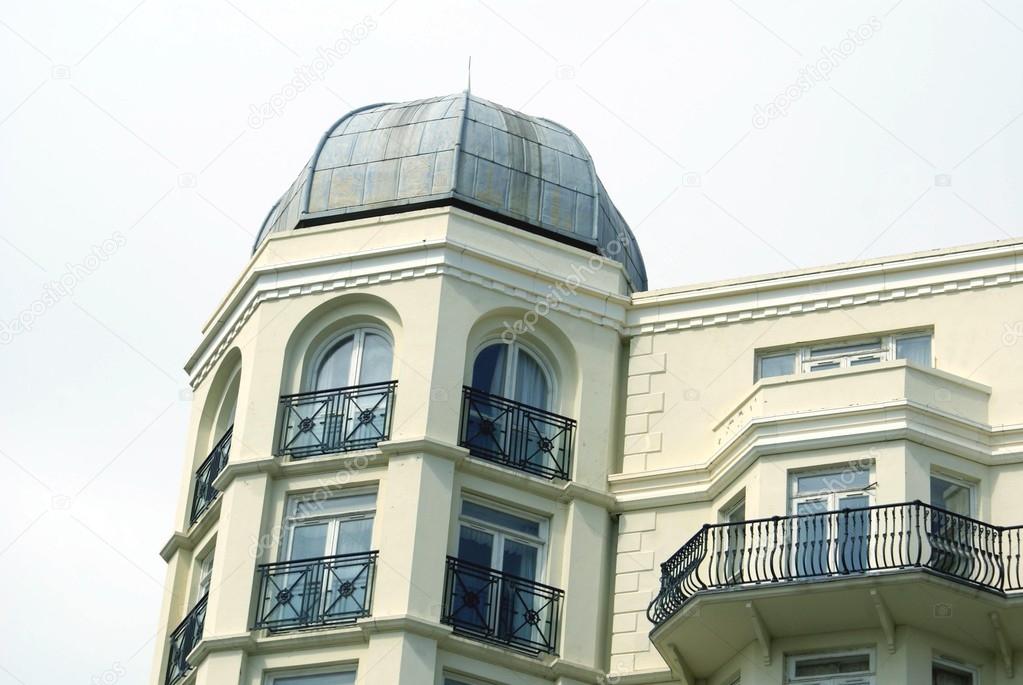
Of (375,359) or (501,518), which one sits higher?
(375,359)

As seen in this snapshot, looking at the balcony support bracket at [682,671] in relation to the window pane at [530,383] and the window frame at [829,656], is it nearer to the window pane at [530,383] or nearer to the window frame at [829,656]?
the window frame at [829,656]

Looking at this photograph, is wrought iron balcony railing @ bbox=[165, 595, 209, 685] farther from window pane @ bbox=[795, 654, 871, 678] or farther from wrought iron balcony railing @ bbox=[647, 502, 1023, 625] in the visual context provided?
window pane @ bbox=[795, 654, 871, 678]

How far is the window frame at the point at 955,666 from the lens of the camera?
33938 millimetres

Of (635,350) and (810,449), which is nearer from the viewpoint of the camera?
(810,449)

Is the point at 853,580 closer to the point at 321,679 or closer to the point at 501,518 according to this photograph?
the point at 501,518

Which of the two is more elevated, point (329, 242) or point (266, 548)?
point (329, 242)

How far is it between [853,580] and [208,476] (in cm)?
1181

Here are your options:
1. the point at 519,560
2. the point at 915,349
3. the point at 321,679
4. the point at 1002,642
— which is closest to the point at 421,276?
the point at 519,560

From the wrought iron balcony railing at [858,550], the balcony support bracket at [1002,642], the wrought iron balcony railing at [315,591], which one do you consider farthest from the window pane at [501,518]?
the balcony support bracket at [1002,642]

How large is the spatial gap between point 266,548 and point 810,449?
341 inches

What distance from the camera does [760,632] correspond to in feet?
113

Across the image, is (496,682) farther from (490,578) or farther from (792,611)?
(792,611)

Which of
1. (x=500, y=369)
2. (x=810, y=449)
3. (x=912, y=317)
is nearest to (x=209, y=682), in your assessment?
(x=500, y=369)

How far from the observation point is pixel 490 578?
36344mm
